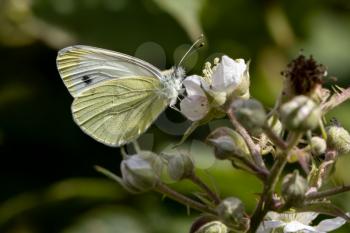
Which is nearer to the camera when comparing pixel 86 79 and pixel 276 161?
pixel 276 161

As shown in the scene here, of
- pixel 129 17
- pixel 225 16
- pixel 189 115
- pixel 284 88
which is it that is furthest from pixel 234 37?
pixel 284 88

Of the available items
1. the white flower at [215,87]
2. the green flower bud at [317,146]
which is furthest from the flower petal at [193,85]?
the green flower bud at [317,146]

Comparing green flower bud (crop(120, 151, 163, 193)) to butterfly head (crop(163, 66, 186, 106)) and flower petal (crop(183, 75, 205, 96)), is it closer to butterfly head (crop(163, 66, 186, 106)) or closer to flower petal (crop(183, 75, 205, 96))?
flower petal (crop(183, 75, 205, 96))

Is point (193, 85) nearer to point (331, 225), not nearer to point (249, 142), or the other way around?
point (249, 142)

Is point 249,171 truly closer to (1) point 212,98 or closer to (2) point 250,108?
(2) point 250,108

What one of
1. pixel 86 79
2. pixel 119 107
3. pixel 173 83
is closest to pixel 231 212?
pixel 173 83

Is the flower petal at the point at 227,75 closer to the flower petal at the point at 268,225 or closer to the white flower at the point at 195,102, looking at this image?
the white flower at the point at 195,102
